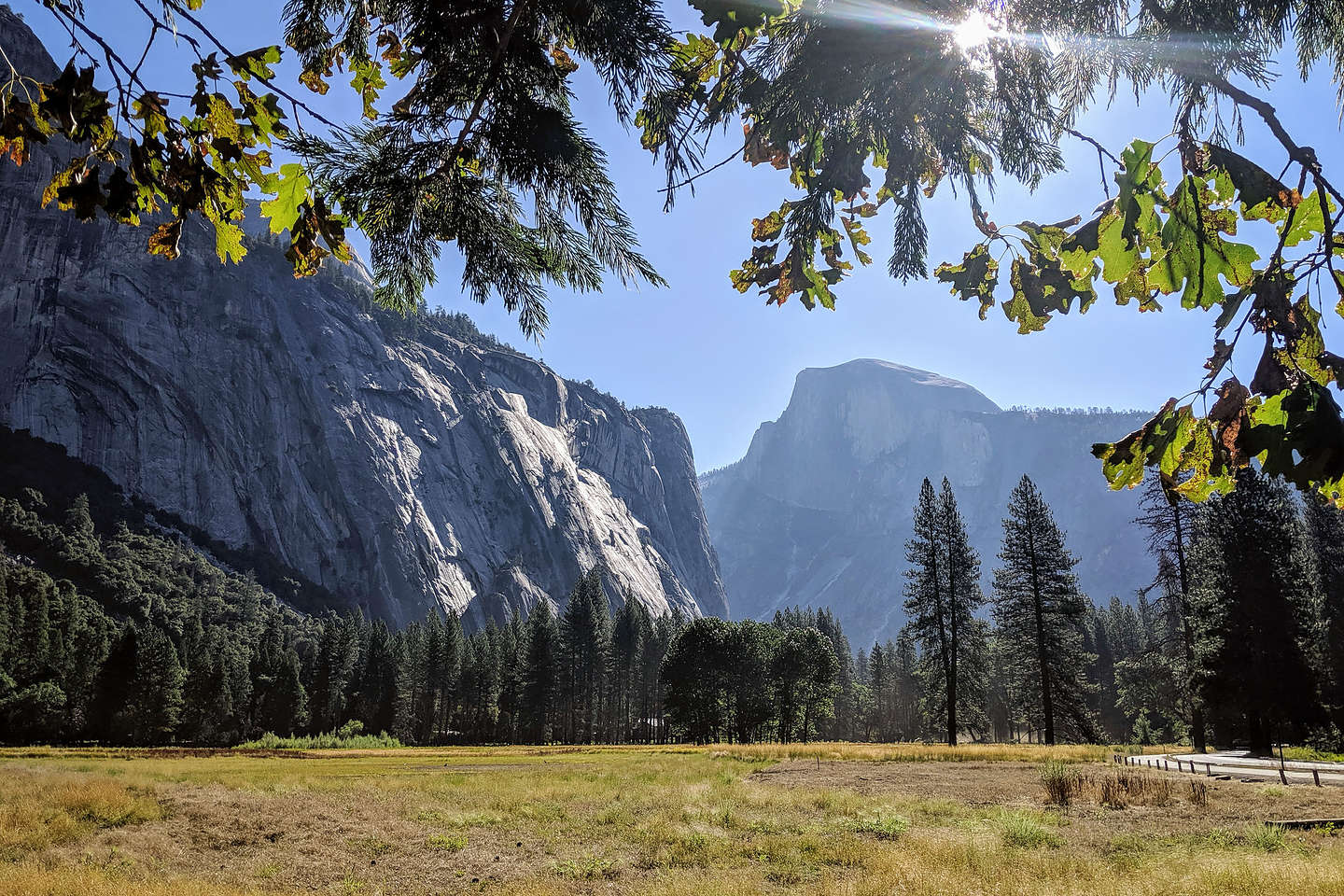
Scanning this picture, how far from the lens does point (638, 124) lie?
11.0ft

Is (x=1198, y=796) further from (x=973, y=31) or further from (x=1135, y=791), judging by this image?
(x=973, y=31)

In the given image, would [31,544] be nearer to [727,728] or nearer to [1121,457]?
[727,728]

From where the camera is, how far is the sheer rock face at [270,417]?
397 ft

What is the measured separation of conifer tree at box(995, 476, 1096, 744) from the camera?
114ft

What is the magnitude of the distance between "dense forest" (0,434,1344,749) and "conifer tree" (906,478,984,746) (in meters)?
0.17

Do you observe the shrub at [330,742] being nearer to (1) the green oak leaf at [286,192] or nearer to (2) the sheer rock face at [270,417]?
(2) the sheer rock face at [270,417]

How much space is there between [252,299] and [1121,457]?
16871 centimetres

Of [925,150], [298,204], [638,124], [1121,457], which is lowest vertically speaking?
[1121,457]

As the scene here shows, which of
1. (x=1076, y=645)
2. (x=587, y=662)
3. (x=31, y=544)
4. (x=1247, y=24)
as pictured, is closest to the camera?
(x=1247, y=24)

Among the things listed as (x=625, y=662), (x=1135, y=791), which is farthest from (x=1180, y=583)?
(x=625, y=662)

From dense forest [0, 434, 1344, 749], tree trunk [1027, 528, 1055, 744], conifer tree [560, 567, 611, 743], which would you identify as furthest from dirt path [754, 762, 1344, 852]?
conifer tree [560, 567, 611, 743]

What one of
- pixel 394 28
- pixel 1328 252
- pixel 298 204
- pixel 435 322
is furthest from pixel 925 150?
pixel 435 322

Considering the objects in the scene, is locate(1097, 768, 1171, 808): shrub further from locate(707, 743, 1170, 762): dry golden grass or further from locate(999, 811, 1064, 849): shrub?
locate(707, 743, 1170, 762): dry golden grass

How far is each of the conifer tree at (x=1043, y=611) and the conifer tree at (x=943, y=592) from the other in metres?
1.98
